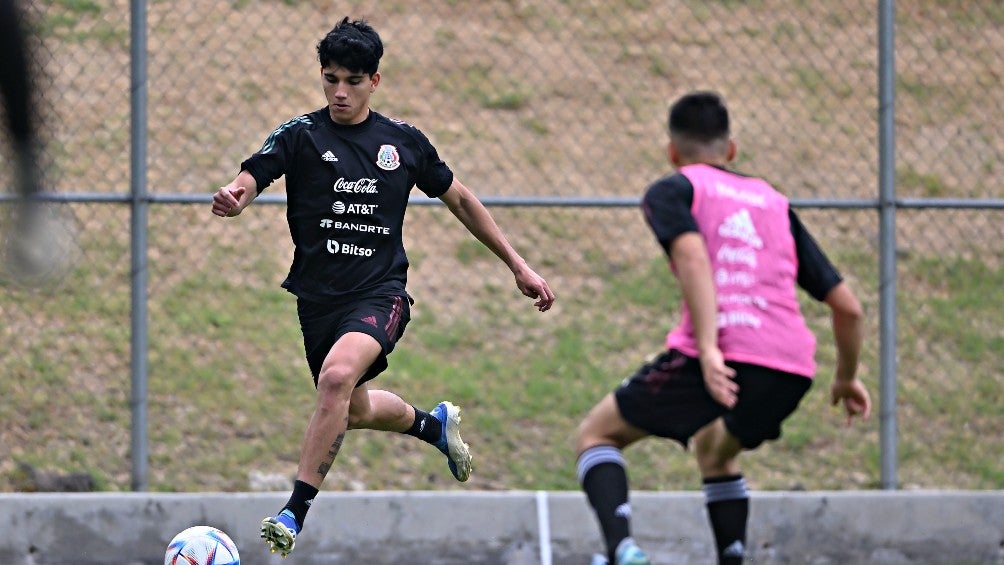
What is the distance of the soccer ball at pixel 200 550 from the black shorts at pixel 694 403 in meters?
1.62

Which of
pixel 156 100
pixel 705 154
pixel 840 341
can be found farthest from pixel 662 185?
pixel 156 100

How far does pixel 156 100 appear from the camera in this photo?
386 inches

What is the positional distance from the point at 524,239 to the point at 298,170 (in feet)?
16.2

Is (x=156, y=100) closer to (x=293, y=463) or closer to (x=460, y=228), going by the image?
(x=460, y=228)

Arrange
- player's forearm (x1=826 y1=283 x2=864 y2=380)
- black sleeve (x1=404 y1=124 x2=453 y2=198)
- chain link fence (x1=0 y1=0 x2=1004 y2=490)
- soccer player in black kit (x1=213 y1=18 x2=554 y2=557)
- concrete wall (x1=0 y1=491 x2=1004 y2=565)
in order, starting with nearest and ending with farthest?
player's forearm (x1=826 y1=283 x2=864 y2=380) < soccer player in black kit (x1=213 y1=18 x2=554 y2=557) < black sleeve (x1=404 y1=124 x2=453 y2=198) < concrete wall (x1=0 y1=491 x2=1004 y2=565) < chain link fence (x1=0 y1=0 x2=1004 y2=490)

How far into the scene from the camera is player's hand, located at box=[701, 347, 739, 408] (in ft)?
11.8

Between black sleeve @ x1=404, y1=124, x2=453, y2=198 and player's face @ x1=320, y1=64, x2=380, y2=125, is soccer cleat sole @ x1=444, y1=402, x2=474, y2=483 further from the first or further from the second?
player's face @ x1=320, y1=64, x2=380, y2=125

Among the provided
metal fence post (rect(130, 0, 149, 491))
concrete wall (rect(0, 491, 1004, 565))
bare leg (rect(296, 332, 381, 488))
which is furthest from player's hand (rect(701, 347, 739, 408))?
metal fence post (rect(130, 0, 149, 491))

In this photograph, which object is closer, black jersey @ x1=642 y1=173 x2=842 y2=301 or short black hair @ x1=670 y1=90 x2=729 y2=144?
black jersey @ x1=642 y1=173 x2=842 y2=301

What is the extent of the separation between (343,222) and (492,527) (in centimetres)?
195

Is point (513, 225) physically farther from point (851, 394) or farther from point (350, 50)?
point (851, 394)

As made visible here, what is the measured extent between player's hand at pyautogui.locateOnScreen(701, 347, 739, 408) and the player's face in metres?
1.88

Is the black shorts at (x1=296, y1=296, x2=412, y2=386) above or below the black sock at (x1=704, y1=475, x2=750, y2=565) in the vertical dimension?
above

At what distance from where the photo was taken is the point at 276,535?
443 centimetres
